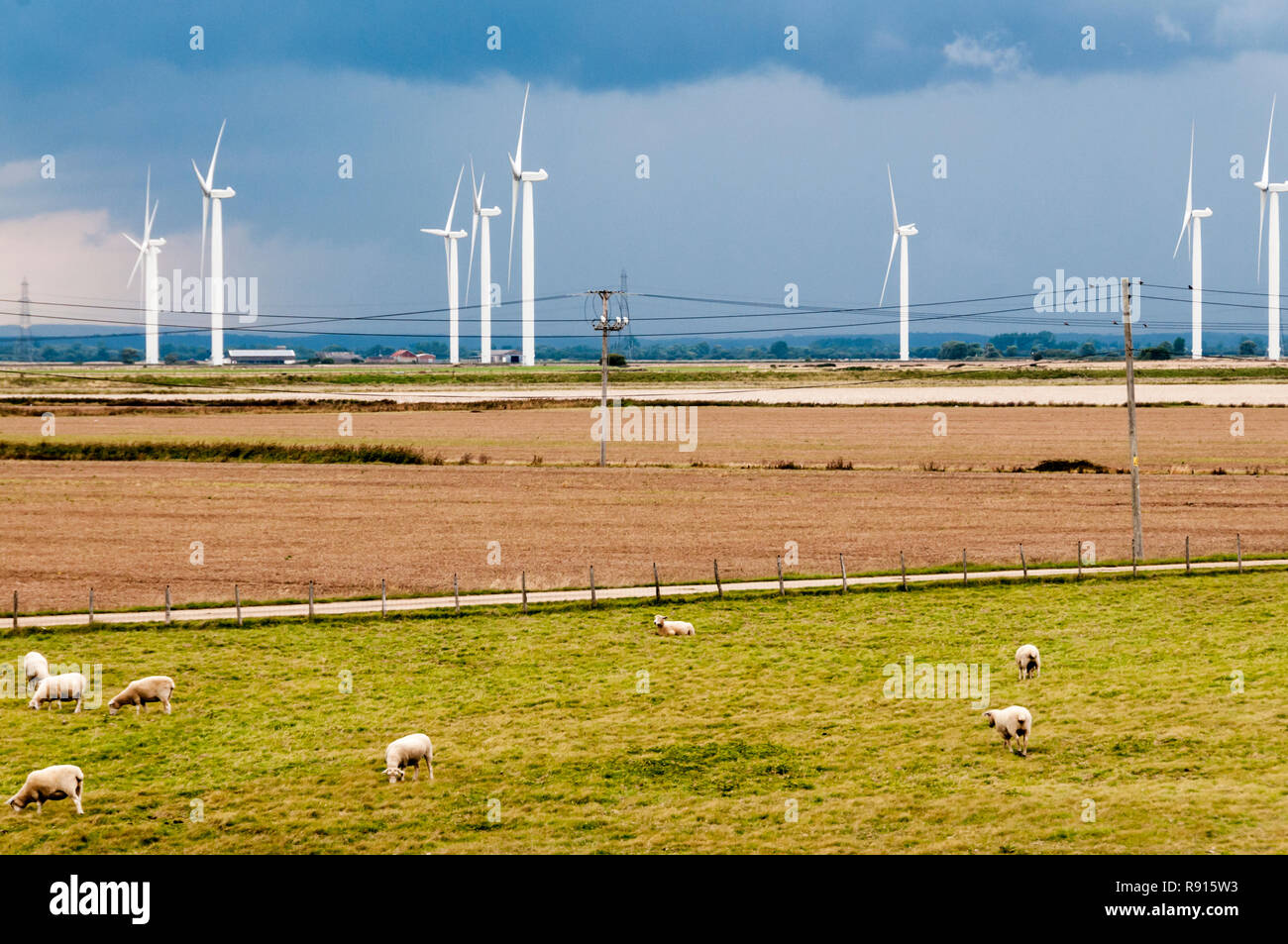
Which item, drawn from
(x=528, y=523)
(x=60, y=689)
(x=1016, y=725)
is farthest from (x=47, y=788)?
(x=528, y=523)

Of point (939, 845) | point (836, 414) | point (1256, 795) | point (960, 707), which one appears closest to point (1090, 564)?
point (960, 707)

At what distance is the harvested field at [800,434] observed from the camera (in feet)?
332

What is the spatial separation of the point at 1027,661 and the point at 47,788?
25389 millimetres

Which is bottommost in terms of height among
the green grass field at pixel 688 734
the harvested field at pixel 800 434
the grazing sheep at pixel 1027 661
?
the green grass field at pixel 688 734

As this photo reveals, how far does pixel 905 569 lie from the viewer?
52.8 metres

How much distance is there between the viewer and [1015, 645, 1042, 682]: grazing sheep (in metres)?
36.8

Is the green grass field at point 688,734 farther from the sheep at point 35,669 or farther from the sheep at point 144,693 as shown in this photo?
the sheep at point 35,669

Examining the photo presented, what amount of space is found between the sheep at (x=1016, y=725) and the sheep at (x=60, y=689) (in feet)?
76.9

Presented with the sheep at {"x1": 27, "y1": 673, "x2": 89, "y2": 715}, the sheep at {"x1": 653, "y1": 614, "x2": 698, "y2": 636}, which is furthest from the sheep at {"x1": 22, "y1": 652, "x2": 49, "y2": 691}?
the sheep at {"x1": 653, "y1": 614, "x2": 698, "y2": 636}

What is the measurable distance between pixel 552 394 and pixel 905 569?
142 meters

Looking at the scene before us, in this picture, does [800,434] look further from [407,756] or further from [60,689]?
[407,756]

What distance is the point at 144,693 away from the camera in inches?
1344

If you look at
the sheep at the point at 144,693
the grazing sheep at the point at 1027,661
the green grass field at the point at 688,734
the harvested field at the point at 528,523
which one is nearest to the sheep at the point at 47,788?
the green grass field at the point at 688,734
